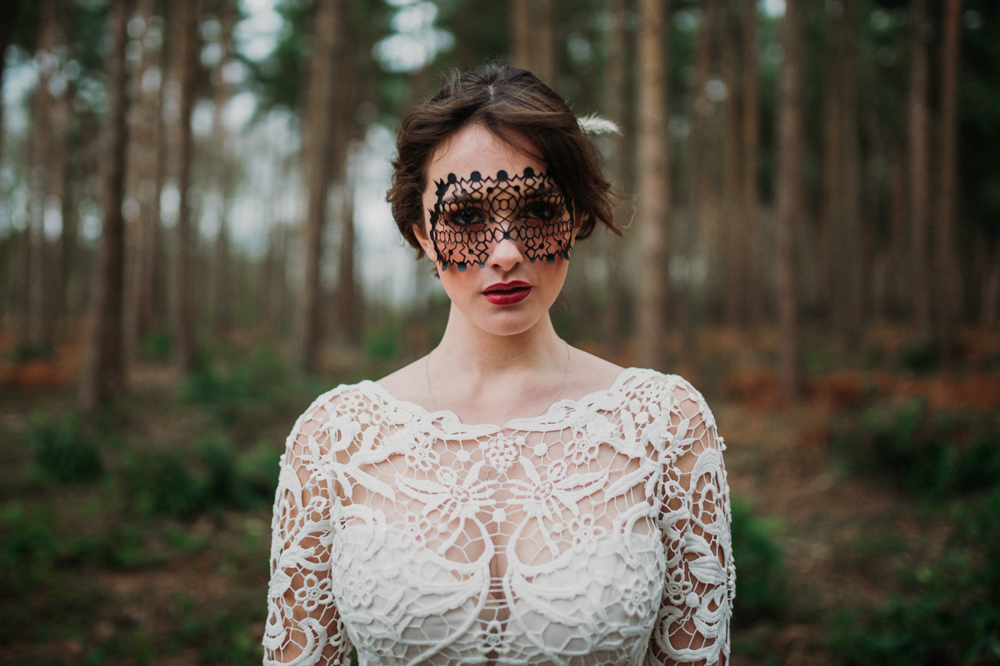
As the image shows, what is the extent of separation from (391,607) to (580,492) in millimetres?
509

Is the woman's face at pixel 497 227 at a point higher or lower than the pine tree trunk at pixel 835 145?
lower

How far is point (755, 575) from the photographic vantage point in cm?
447

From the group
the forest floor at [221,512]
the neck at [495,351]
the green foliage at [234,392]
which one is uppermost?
the neck at [495,351]

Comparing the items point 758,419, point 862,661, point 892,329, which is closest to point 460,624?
point 862,661

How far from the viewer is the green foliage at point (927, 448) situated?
600cm

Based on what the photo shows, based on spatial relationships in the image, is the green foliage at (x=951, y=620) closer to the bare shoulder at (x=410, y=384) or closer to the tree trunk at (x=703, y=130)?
the bare shoulder at (x=410, y=384)

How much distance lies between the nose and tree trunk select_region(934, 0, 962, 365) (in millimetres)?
10657

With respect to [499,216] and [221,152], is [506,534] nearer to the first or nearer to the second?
[499,216]

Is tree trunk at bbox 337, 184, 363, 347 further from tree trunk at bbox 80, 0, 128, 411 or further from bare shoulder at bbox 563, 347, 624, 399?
bare shoulder at bbox 563, 347, 624, 399

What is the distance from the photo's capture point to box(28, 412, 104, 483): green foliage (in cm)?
634

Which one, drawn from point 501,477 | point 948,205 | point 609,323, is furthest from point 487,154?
point 609,323

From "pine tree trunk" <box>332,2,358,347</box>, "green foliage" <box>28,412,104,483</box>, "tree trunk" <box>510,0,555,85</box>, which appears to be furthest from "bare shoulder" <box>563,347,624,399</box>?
"pine tree trunk" <box>332,2,358,347</box>

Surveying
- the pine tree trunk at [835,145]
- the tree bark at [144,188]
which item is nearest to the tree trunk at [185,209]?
the tree bark at [144,188]

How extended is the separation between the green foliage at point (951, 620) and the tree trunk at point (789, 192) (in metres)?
5.38
